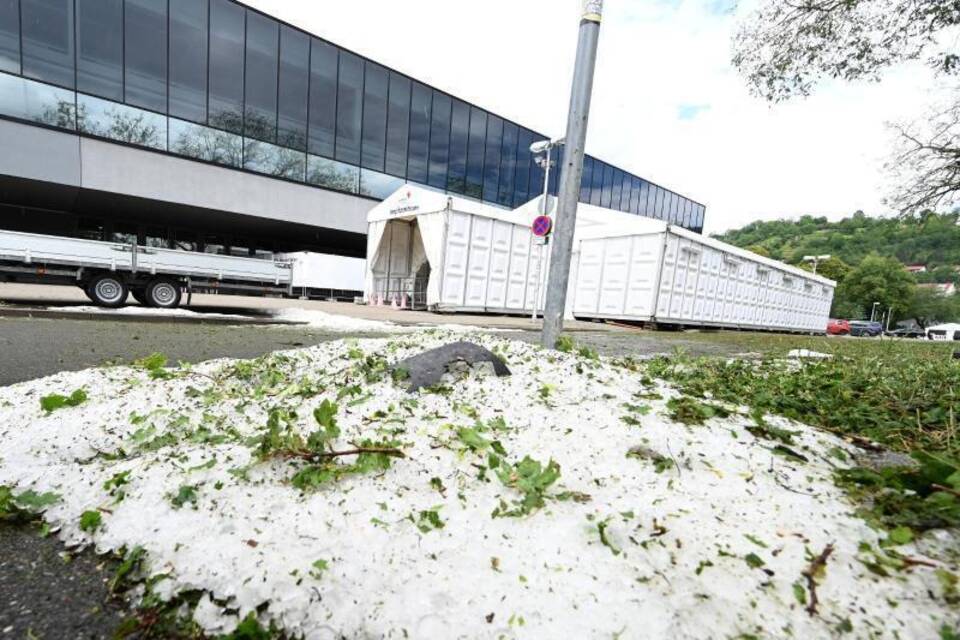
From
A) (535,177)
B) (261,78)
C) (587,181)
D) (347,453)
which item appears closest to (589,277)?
(535,177)

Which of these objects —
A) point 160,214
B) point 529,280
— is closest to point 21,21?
point 160,214

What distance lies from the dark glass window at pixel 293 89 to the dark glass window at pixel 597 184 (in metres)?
22.5

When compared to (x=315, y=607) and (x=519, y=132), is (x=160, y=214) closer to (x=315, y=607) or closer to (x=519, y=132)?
(x=519, y=132)

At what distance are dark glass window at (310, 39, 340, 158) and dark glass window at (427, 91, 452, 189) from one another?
571cm

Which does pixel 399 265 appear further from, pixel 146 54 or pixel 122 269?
pixel 146 54

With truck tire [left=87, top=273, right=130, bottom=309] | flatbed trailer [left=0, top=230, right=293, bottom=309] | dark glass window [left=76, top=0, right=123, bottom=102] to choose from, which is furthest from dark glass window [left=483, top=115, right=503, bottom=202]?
truck tire [left=87, top=273, right=130, bottom=309]

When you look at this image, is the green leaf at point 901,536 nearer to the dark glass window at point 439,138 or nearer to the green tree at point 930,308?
the dark glass window at point 439,138

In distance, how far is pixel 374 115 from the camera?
24219 mm

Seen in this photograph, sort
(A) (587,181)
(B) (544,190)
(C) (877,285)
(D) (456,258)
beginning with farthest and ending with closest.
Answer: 1. (C) (877,285)
2. (A) (587,181)
3. (B) (544,190)
4. (D) (456,258)

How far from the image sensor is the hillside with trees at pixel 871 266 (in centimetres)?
6488

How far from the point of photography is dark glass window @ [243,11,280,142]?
20.4 meters

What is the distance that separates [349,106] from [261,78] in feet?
13.6

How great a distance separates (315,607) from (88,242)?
12.5 metres

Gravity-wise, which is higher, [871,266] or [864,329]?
[871,266]
